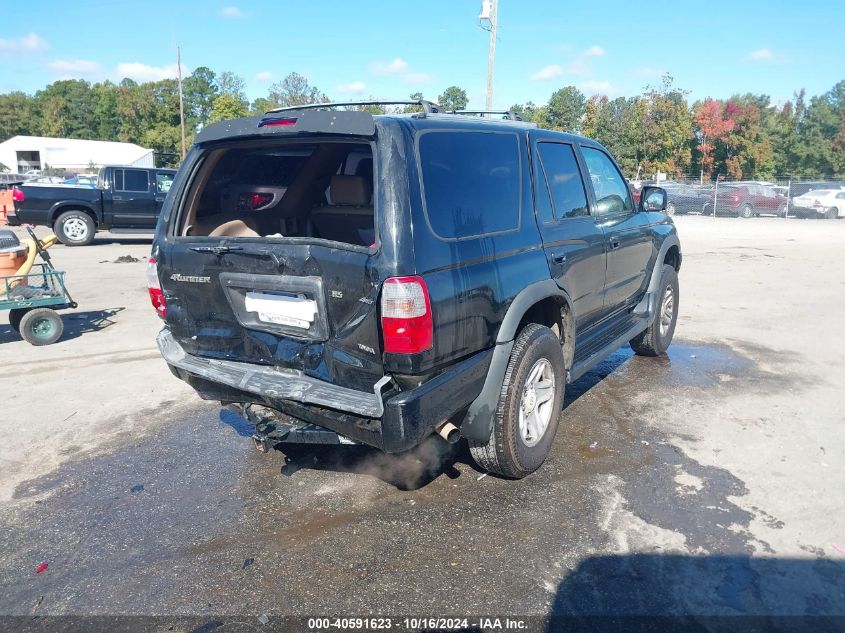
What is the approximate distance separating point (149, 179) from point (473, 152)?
1515 cm

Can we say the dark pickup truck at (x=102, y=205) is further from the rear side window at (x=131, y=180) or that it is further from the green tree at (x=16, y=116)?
the green tree at (x=16, y=116)

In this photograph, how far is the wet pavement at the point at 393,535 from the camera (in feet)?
9.25

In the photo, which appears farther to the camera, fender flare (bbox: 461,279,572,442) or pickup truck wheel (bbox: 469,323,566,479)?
pickup truck wheel (bbox: 469,323,566,479)

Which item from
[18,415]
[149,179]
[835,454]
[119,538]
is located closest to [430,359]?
[119,538]

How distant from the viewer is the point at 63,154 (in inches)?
3002

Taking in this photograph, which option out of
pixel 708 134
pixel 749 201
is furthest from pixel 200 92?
pixel 749 201

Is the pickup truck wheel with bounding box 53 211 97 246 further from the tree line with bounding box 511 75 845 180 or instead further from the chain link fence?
the tree line with bounding box 511 75 845 180

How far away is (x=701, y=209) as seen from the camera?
30.8 meters

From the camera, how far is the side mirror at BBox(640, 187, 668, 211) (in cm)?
570

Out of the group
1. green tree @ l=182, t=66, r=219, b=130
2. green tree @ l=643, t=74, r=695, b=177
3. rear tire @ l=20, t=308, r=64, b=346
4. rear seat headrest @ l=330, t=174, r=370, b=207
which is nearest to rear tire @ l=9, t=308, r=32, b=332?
rear tire @ l=20, t=308, r=64, b=346

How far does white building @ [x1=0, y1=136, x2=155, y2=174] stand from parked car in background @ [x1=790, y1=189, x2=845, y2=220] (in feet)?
208

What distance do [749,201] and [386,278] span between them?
30.7 meters

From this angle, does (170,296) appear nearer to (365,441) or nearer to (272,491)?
(272,491)

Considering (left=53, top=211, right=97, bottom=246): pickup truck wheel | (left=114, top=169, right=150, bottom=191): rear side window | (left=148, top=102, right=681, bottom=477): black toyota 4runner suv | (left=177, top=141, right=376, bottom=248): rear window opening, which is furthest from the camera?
(left=114, top=169, right=150, bottom=191): rear side window
